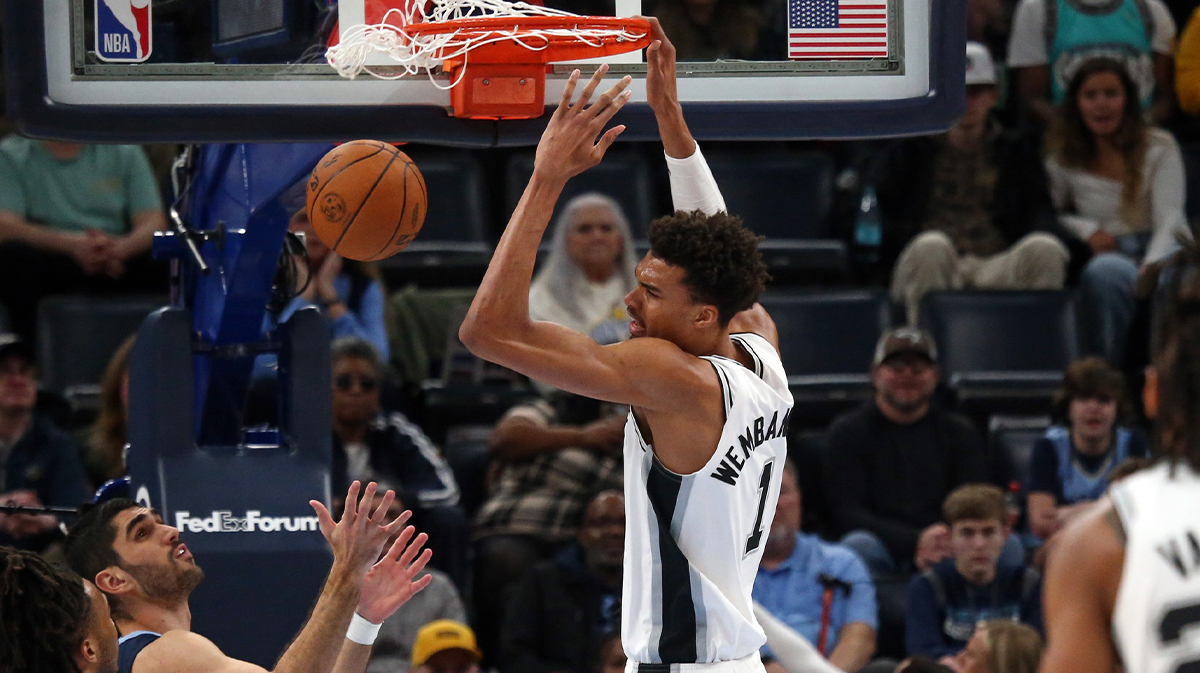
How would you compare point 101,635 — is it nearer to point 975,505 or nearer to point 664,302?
point 664,302

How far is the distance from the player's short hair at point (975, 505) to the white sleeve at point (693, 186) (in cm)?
263

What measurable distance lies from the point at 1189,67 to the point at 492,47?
19.5ft

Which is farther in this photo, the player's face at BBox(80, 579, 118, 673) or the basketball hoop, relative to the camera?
the basketball hoop

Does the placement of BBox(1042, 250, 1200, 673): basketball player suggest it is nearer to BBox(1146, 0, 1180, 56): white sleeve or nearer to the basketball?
the basketball

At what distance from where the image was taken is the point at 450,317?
7.86 m

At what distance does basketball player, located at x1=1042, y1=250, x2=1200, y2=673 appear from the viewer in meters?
2.30

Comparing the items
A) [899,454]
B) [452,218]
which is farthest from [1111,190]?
[452,218]

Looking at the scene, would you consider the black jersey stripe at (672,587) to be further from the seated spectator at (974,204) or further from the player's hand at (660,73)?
the seated spectator at (974,204)

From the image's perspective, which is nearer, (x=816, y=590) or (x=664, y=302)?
(x=664, y=302)

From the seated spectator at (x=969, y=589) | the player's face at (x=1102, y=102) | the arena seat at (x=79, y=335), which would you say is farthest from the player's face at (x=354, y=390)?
the player's face at (x=1102, y=102)

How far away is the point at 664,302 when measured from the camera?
12.4ft

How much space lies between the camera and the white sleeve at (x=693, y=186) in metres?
4.09

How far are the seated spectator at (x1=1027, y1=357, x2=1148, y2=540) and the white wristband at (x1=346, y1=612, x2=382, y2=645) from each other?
397 cm

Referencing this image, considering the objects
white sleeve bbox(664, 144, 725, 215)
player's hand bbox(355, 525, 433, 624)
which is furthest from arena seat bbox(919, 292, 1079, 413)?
player's hand bbox(355, 525, 433, 624)
